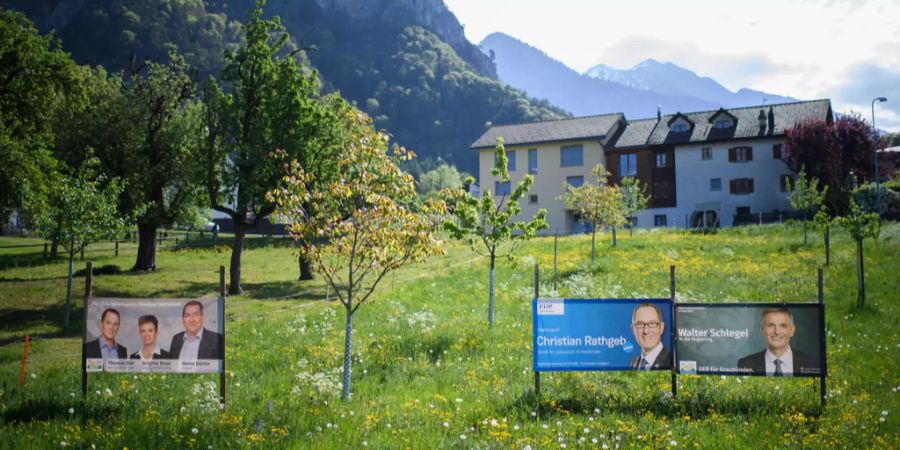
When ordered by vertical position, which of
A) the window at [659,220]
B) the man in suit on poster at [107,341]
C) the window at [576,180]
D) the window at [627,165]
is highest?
the window at [627,165]

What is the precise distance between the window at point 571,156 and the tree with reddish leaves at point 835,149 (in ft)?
69.0

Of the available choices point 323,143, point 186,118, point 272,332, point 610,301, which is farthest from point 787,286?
point 186,118

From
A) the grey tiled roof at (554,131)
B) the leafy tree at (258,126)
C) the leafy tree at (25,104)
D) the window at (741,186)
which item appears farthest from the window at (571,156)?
the leafy tree at (25,104)

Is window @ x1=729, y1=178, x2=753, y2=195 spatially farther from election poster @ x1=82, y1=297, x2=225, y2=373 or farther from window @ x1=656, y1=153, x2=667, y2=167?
election poster @ x1=82, y1=297, x2=225, y2=373

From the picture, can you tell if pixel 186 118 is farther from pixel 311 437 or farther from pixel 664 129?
pixel 664 129

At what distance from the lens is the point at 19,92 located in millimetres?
28156

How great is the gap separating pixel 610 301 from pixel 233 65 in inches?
1053

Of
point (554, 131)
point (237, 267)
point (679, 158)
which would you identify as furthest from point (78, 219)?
point (679, 158)

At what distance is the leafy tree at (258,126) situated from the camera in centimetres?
3075

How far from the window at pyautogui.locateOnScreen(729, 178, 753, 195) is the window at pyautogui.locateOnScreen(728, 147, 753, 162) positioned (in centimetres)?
204

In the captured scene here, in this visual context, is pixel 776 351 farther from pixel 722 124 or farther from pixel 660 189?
pixel 722 124

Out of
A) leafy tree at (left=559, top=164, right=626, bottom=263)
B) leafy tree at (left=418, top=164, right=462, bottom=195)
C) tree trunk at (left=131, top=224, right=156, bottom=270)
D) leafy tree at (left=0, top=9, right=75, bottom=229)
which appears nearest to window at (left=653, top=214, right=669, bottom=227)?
leafy tree at (left=559, top=164, right=626, bottom=263)

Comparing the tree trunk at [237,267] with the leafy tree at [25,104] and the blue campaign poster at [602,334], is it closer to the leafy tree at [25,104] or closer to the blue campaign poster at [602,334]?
the leafy tree at [25,104]

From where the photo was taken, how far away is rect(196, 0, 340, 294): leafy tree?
30.8 metres
